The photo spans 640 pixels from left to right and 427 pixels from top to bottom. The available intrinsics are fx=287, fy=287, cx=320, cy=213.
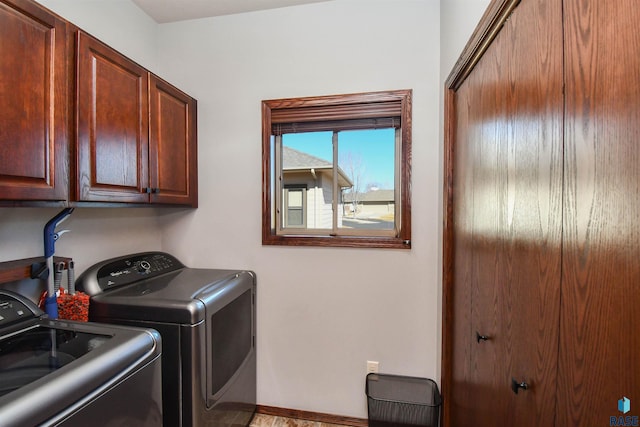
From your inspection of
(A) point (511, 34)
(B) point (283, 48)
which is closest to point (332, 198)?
(B) point (283, 48)

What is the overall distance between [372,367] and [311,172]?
1.33 meters

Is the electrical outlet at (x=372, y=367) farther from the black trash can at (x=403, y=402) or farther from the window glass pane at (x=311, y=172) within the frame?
the window glass pane at (x=311, y=172)

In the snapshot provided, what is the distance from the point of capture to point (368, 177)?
6.29 feet

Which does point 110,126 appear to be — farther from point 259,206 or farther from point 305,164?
point 305,164


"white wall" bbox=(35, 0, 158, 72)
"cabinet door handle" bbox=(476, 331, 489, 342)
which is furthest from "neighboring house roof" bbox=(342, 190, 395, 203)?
"white wall" bbox=(35, 0, 158, 72)

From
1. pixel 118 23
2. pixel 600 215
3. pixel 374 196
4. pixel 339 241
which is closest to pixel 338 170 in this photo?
pixel 374 196

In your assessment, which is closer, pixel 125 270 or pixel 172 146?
pixel 125 270

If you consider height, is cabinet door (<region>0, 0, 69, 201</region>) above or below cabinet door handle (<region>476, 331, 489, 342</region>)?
above

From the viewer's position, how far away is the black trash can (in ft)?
5.08

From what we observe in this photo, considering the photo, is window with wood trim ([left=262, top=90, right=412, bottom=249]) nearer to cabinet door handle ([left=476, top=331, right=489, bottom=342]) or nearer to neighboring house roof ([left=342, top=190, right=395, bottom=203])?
neighboring house roof ([left=342, top=190, right=395, bottom=203])

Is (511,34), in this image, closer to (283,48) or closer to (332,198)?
(332,198)

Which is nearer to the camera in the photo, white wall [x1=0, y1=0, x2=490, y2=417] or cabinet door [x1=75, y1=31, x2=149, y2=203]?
cabinet door [x1=75, y1=31, x2=149, y2=203]

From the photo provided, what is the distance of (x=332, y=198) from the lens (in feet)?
6.46

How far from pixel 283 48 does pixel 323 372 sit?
7.05 ft
